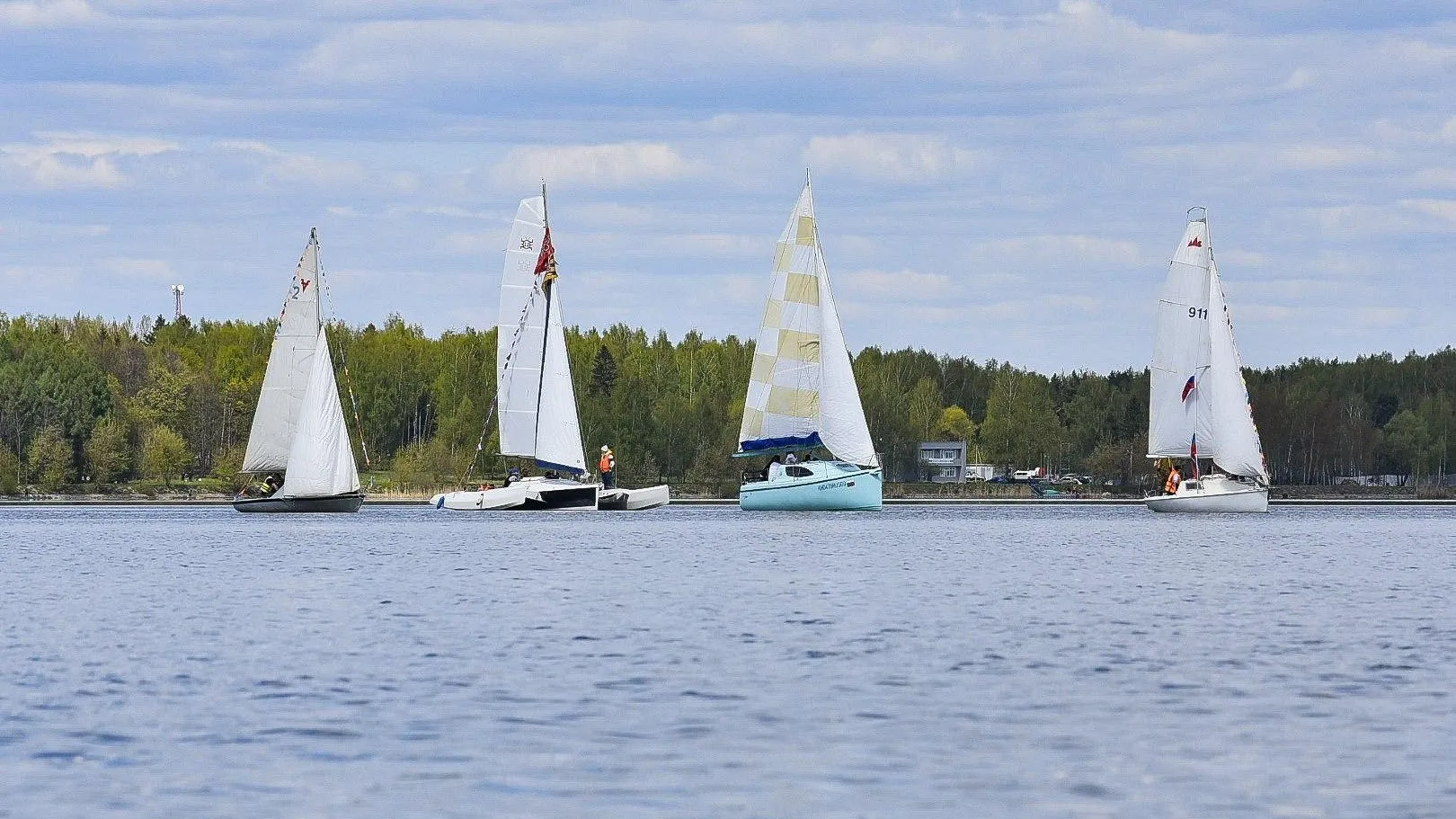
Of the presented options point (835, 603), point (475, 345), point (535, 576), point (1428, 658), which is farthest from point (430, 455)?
point (1428, 658)

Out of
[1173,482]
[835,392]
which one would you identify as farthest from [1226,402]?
[835,392]

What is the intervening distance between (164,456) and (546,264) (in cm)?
7482

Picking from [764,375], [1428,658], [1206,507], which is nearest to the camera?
[1428,658]

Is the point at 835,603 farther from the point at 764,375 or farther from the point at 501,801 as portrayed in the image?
the point at 764,375

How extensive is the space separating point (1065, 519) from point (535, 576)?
50981 mm

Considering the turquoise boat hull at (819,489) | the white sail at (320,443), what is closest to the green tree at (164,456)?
the white sail at (320,443)

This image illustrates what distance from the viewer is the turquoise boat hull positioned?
83938 millimetres

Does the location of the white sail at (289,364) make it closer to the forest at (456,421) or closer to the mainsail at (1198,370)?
the mainsail at (1198,370)

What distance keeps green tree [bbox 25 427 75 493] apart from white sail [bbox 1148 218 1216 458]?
90863mm

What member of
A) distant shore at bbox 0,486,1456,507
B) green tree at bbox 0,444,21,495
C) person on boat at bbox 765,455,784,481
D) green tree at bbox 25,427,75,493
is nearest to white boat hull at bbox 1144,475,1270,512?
person on boat at bbox 765,455,784,481

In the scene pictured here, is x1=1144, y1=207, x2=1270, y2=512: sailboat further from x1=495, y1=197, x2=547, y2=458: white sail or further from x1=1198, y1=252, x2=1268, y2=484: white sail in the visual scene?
x1=495, y1=197, x2=547, y2=458: white sail

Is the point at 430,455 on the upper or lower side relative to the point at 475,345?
lower

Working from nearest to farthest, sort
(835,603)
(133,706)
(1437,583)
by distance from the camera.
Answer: (133,706)
(835,603)
(1437,583)

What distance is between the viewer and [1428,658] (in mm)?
26734
